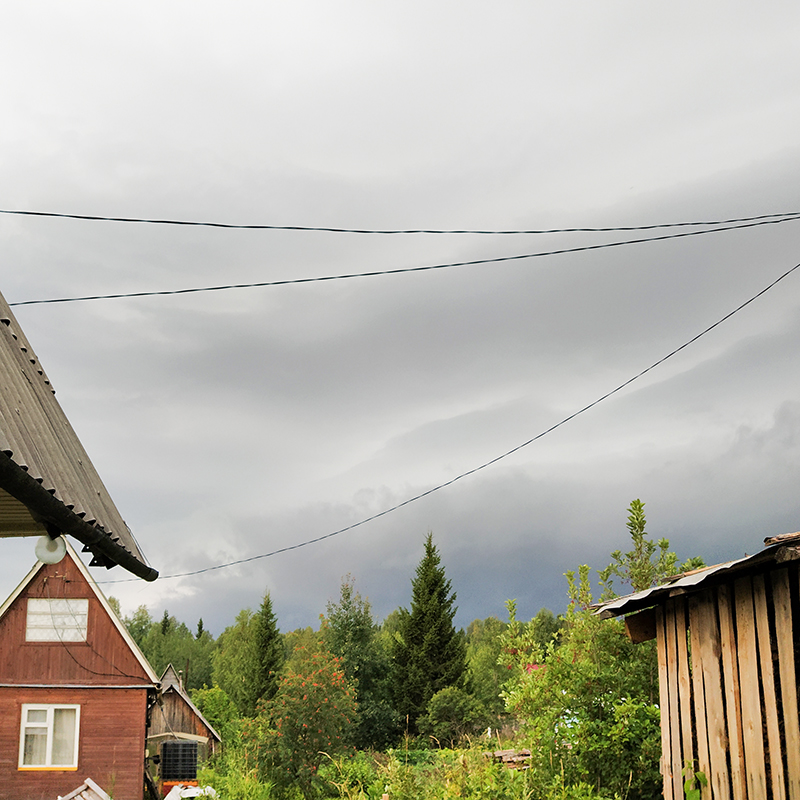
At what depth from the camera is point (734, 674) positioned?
18.6 ft

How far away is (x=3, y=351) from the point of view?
465 centimetres

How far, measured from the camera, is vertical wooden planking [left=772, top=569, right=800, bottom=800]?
5133 mm

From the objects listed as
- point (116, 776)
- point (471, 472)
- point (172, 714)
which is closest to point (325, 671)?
point (471, 472)

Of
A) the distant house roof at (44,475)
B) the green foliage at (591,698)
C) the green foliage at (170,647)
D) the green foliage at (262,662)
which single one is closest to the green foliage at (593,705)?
the green foliage at (591,698)

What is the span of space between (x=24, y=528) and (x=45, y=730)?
18786 mm

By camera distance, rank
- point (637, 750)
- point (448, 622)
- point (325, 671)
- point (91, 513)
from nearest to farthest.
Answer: point (91, 513) → point (637, 750) → point (325, 671) → point (448, 622)

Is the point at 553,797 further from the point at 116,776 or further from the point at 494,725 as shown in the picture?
the point at 494,725

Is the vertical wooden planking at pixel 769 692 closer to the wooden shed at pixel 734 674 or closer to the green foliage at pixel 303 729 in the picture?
the wooden shed at pixel 734 674

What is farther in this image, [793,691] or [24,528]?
[793,691]

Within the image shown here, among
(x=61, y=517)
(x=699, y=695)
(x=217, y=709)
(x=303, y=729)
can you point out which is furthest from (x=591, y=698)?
Answer: (x=217, y=709)

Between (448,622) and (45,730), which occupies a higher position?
(448,622)

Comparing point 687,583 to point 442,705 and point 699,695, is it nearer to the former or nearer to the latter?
point 699,695

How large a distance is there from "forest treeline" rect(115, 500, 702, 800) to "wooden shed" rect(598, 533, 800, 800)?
139cm

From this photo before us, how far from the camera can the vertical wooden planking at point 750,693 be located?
5406mm
